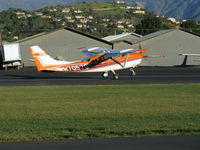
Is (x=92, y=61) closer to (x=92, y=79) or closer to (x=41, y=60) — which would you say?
(x=92, y=79)

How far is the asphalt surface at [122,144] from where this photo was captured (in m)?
9.71

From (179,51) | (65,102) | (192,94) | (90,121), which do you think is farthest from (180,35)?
(90,121)

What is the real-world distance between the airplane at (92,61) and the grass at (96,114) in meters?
7.74

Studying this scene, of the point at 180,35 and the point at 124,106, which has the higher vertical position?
the point at 180,35

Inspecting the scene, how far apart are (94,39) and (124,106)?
138ft

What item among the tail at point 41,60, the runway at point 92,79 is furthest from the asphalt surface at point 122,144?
the tail at point 41,60

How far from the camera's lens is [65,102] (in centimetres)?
1892

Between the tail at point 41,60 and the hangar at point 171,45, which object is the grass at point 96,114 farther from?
the hangar at point 171,45

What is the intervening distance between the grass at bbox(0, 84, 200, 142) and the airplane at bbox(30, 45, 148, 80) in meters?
7.74

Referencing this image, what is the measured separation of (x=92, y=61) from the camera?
31.5m

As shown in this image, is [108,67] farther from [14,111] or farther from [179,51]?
[179,51]

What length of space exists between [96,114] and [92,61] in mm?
16470

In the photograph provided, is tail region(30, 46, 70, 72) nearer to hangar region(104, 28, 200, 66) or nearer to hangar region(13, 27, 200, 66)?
hangar region(13, 27, 200, 66)

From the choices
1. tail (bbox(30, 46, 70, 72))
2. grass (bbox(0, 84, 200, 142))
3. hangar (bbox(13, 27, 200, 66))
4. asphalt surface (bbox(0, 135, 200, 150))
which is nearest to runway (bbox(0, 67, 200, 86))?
tail (bbox(30, 46, 70, 72))
